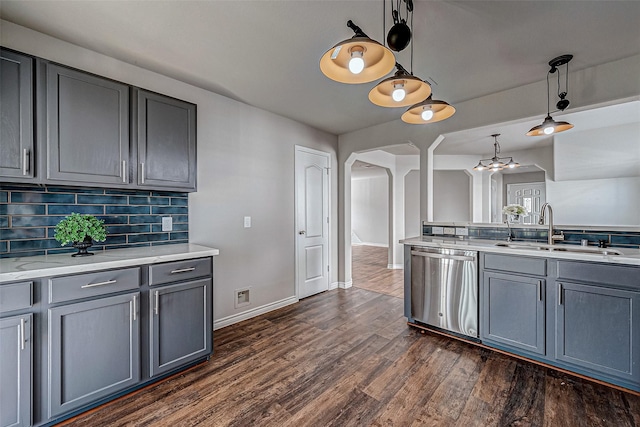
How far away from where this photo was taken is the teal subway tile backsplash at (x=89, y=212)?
1.88m

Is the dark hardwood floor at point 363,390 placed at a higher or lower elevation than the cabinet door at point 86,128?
Result: lower

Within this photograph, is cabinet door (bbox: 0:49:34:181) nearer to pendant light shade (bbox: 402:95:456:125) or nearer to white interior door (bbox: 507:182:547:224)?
pendant light shade (bbox: 402:95:456:125)

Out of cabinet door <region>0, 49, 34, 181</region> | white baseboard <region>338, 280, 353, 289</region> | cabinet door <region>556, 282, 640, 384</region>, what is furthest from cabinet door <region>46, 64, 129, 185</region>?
cabinet door <region>556, 282, 640, 384</region>

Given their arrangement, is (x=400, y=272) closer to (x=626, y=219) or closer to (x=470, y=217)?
(x=470, y=217)

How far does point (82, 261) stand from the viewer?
1725 millimetres

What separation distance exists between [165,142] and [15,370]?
173cm

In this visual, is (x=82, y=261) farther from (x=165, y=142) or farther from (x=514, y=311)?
(x=514, y=311)

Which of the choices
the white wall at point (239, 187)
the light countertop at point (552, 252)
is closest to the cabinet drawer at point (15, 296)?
the white wall at point (239, 187)

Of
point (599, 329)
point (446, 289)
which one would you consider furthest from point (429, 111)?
point (599, 329)

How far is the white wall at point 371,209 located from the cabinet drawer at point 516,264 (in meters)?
6.65

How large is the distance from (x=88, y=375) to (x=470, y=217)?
23.1 ft

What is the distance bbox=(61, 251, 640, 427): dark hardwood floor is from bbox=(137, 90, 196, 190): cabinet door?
160 cm

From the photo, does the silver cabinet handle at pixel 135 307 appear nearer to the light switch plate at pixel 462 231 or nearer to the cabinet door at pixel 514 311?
the cabinet door at pixel 514 311

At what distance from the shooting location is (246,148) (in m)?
3.24
